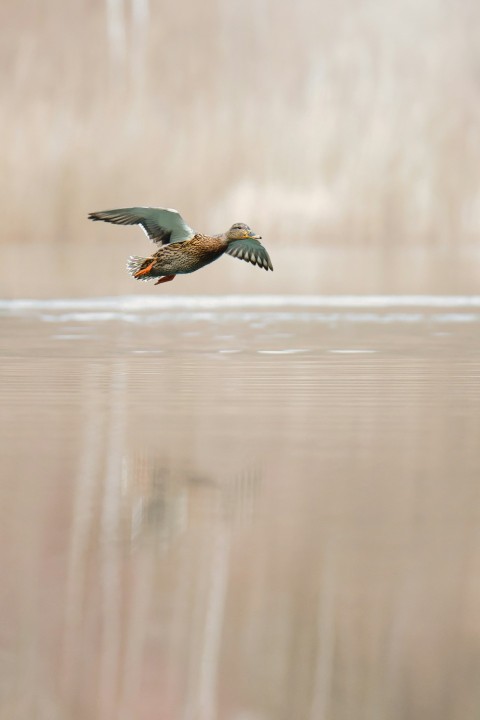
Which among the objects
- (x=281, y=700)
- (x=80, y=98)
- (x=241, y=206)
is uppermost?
(x=80, y=98)

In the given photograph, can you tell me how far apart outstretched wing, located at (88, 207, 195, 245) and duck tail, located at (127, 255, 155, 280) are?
171 millimetres

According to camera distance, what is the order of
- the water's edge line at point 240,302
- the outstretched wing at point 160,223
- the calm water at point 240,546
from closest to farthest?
the calm water at point 240,546
the outstretched wing at point 160,223
the water's edge line at point 240,302

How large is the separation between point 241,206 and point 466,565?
29408 mm

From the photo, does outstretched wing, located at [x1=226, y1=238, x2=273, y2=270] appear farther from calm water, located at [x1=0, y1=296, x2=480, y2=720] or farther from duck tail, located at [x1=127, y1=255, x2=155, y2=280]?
calm water, located at [x1=0, y1=296, x2=480, y2=720]

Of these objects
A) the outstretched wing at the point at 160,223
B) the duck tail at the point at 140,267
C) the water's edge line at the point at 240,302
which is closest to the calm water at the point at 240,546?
the outstretched wing at the point at 160,223

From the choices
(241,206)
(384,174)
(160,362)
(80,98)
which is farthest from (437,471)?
(80,98)

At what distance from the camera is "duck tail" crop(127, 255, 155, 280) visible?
11930 mm

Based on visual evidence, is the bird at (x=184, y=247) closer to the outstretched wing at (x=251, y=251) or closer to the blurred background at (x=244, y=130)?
the outstretched wing at (x=251, y=251)

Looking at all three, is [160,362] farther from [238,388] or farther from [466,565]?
[466,565]

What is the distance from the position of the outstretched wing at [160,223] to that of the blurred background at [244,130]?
14.6 metres

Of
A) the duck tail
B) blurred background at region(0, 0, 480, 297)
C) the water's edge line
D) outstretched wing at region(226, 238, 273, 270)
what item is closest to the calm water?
outstretched wing at region(226, 238, 273, 270)

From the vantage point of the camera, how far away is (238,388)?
8.71 meters

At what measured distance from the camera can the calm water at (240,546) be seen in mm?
3457

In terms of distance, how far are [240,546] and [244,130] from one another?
119 feet
